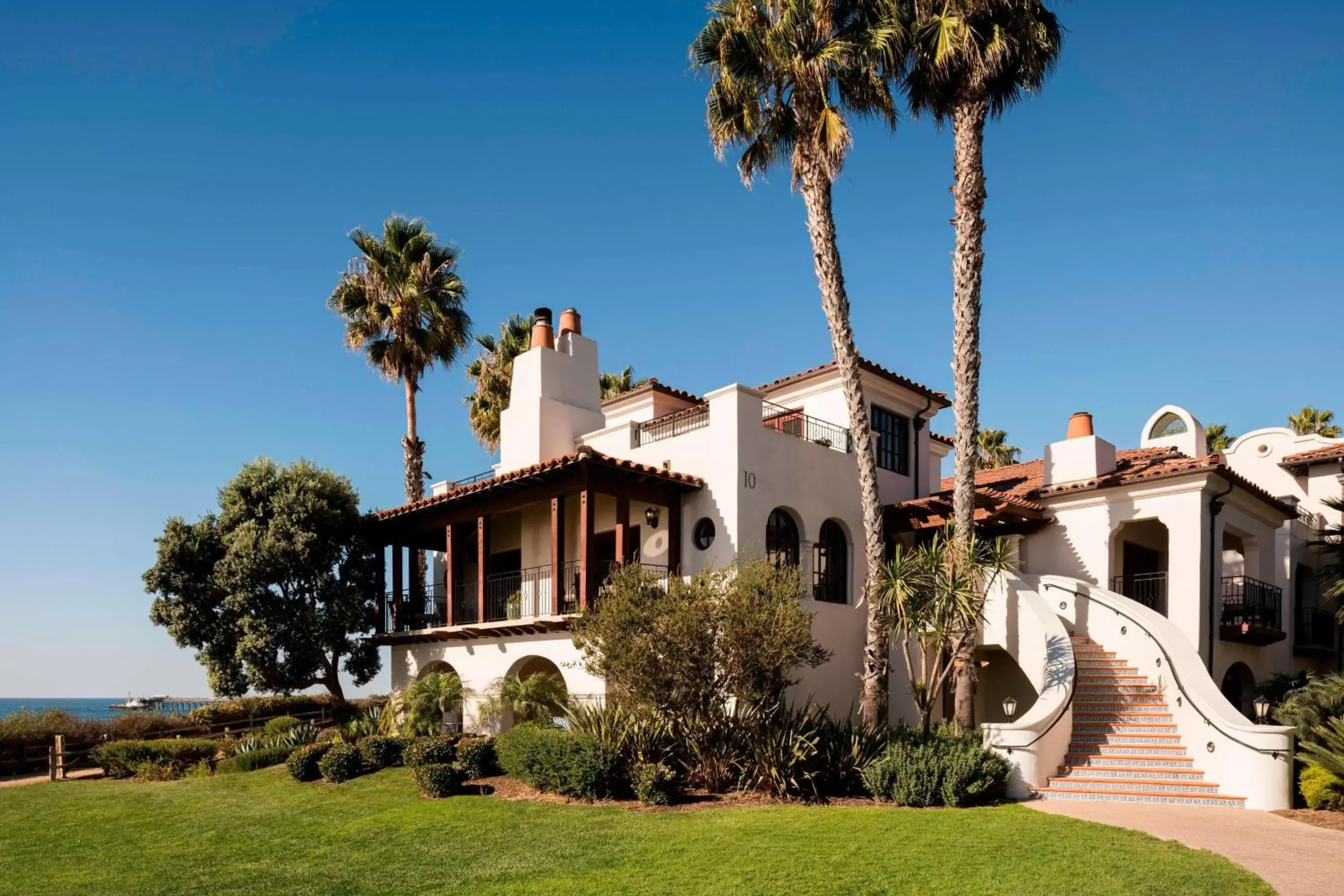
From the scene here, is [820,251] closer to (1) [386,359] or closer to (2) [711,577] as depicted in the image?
(2) [711,577]

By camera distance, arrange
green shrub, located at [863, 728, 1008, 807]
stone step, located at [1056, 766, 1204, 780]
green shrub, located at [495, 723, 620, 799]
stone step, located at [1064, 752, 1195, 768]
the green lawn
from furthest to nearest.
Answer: stone step, located at [1064, 752, 1195, 768] → stone step, located at [1056, 766, 1204, 780] → green shrub, located at [495, 723, 620, 799] → green shrub, located at [863, 728, 1008, 807] → the green lawn

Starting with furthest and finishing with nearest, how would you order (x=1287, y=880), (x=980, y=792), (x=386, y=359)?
(x=386, y=359) → (x=980, y=792) → (x=1287, y=880)

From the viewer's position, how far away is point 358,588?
26.6m

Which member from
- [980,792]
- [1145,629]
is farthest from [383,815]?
[1145,629]

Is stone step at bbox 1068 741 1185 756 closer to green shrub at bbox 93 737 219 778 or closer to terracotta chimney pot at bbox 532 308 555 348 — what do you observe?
terracotta chimney pot at bbox 532 308 555 348

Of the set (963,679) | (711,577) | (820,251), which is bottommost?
(963,679)

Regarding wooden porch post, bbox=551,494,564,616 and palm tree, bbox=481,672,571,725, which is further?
palm tree, bbox=481,672,571,725

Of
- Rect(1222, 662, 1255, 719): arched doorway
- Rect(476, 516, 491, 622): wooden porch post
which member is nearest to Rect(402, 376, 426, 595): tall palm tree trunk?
Rect(476, 516, 491, 622): wooden porch post

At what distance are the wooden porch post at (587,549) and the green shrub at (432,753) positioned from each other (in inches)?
136

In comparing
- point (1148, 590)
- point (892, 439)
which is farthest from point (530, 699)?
point (1148, 590)

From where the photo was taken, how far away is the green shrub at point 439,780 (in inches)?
645

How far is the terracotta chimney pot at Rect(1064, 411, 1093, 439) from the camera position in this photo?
74.4 ft

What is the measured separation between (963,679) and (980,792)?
2.93m

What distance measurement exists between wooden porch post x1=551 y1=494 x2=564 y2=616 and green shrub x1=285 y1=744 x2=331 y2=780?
532 centimetres
